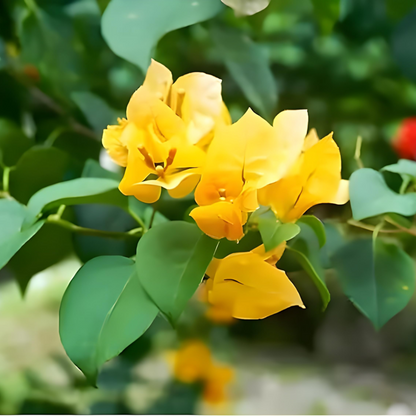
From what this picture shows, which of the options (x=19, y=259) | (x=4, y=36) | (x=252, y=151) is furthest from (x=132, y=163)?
(x=4, y=36)

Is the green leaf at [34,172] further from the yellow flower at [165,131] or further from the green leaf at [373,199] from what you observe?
the green leaf at [373,199]

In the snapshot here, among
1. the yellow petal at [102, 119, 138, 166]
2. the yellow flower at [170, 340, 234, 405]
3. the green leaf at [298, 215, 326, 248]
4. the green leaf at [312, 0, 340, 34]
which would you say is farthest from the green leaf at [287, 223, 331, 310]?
the yellow flower at [170, 340, 234, 405]

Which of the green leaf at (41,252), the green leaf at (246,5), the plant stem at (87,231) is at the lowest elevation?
the green leaf at (41,252)

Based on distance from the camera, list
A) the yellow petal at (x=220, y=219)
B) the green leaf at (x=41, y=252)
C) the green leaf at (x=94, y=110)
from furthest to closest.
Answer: the green leaf at (x=94, y=110)
the green leaf at (x=41, y=252)
the yellow petal at (x=220, y=219)

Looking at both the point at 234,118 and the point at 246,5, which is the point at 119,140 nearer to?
the point at 246,5

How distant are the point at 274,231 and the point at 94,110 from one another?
0.32 m

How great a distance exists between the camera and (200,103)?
245mm

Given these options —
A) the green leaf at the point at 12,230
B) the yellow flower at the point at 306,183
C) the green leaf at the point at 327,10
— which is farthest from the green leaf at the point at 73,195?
the green leaf at the point at 327,10

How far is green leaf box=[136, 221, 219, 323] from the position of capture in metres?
0.22

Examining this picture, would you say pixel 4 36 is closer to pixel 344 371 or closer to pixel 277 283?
pixel 277 283

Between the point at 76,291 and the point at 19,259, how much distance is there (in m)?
0.16

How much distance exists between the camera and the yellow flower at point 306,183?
0.24 m

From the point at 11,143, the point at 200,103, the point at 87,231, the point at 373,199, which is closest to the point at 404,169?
the point at 373,199

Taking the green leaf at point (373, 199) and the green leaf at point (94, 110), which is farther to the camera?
the green leaf at point (94, 110)
